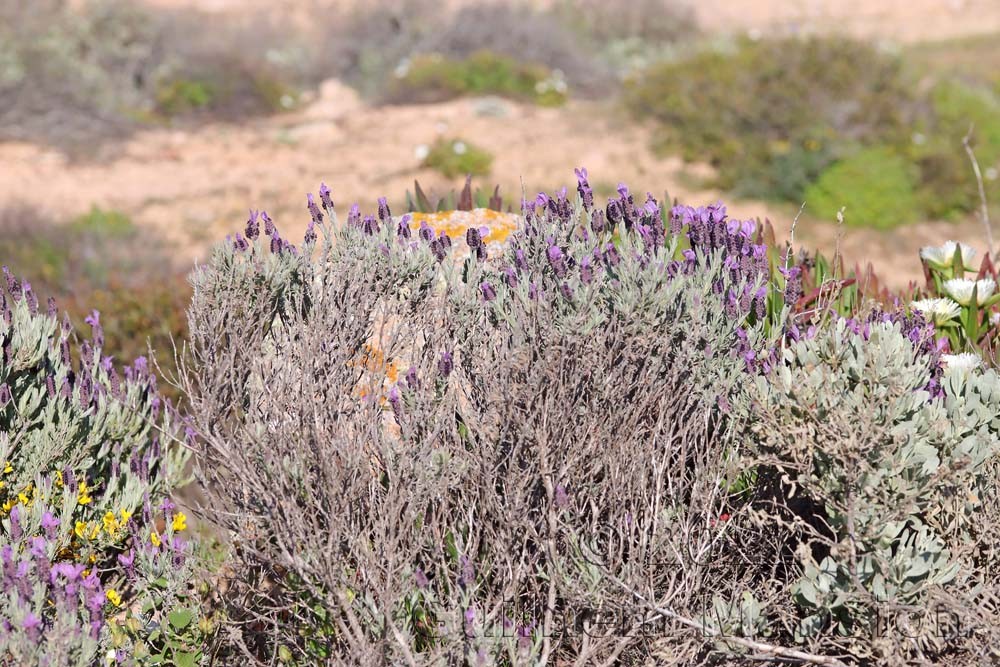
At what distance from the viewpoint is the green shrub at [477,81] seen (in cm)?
1559

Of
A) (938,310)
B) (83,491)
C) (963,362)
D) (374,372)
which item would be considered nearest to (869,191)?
(938,310)

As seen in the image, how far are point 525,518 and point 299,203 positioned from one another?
9604 millimetres

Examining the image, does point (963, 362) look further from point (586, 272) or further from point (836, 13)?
point (836, 13)

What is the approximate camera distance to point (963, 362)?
2.86m

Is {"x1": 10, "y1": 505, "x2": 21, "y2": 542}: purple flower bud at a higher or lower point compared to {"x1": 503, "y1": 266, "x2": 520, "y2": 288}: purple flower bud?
lower

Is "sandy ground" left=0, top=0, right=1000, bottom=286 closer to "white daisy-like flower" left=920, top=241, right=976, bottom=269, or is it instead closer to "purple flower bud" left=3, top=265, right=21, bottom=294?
"white daisy-like flower" left=920, top=241, right=976, bottom=269

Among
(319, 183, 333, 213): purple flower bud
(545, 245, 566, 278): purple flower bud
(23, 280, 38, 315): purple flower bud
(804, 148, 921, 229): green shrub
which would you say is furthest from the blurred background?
(545, 245, 566, 278): purple flower bud

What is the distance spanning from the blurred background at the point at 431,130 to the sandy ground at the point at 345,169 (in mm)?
44

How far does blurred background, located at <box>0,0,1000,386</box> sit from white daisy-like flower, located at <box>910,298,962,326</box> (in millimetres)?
3766

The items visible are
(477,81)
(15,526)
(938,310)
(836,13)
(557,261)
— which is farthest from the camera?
(836,13)

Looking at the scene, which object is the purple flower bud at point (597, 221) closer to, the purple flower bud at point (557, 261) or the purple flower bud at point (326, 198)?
the purple flower bud at point (557, 261)

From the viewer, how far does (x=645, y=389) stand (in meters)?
2.55

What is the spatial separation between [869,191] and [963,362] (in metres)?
8.60

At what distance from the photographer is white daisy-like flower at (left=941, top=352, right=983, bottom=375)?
110 inches
